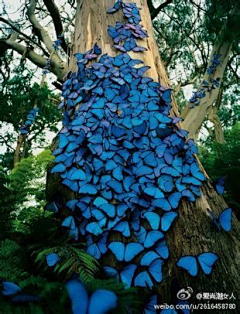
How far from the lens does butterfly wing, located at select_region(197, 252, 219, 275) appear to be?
1.17 meters

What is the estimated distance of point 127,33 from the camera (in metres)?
2.04

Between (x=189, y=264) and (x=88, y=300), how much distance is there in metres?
0.65

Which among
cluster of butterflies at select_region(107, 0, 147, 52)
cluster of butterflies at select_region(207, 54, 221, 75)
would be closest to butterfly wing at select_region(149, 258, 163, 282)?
cluster of butterflies at select_region(107, 0, 147, 52)

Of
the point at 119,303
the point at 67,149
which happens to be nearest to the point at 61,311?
the point at 119,303

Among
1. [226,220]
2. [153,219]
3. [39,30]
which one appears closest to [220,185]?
[226,220]

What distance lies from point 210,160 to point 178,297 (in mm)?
1316

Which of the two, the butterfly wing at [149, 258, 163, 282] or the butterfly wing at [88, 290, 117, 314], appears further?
the butterfly wing at [149, 258, 163, 282]

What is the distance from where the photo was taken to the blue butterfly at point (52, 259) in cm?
113

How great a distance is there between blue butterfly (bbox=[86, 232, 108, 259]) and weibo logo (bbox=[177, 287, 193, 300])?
37 cm

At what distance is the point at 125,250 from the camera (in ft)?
4.10

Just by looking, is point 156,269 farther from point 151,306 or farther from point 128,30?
point 128,30

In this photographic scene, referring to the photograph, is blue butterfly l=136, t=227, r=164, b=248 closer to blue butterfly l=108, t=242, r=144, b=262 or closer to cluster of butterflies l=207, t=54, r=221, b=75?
blue butterfly l=108, t=242, r=144, b=262

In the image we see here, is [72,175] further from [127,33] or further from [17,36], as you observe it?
[17,36]

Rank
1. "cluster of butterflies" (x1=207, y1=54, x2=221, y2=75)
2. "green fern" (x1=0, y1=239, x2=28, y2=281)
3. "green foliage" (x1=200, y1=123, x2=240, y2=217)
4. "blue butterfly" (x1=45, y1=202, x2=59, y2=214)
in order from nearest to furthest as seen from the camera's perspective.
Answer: "green fern" (x1=0, y1=239, x2=28, y2=281) < "blue butterfly" (x1=45, y1=202, x2=59, y2=214) < "green foliage" (x1=200, y1=123, x2=240, y2=217) < "cluster of butterflies" (x1=207, y1=54, x2=221, y2=75)
